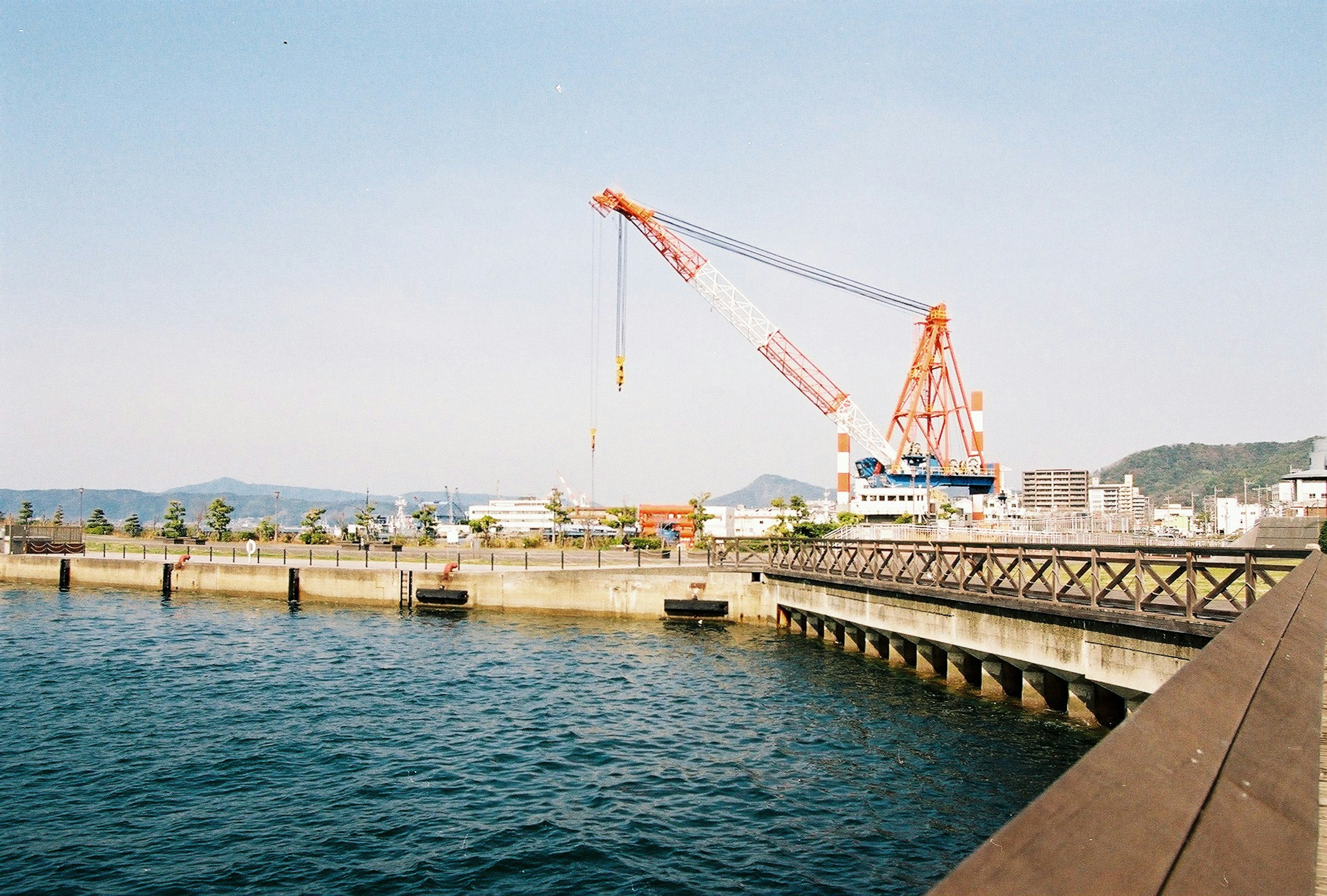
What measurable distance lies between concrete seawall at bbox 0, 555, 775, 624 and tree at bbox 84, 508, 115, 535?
3680cm

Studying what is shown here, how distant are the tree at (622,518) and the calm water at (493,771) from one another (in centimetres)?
4047

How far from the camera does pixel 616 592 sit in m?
38.4

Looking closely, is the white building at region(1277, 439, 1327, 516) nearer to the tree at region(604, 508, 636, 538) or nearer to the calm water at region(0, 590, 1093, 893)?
the tree at region(604, 508, 636, 538)

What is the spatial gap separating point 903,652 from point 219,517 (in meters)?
76.5

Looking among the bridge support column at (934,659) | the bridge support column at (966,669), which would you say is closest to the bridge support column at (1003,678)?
the bridge support column at (966,669)

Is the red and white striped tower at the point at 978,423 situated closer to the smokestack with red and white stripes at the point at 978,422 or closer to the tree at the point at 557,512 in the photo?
the smokestack with red and white stripes at the point at 978,422

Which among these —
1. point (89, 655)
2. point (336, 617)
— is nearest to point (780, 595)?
point (336, 617)

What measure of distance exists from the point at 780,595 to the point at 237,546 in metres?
41.9

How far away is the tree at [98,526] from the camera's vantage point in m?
80.8

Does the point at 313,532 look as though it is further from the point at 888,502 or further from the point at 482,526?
the point at 888,502

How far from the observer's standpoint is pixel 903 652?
27.4m

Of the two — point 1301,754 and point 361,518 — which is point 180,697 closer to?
point 1301,754

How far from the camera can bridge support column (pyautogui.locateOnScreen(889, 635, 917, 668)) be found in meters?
27.2

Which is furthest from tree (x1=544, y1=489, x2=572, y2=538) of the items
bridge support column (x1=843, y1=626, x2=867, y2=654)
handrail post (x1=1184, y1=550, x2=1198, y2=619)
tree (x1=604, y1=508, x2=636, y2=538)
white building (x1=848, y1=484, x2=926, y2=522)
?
handrail post (x1=1184, y1=550, x2=1198, y2=619)
